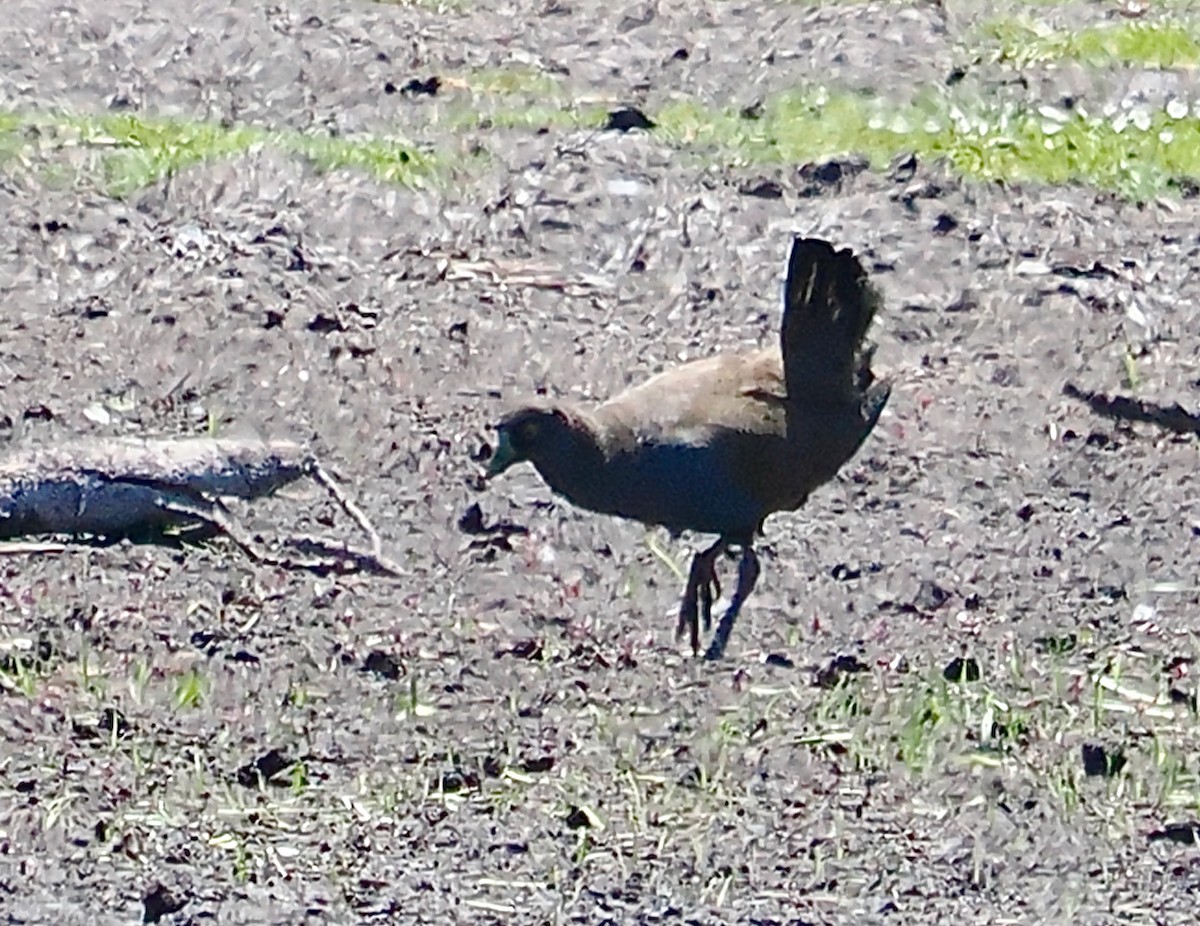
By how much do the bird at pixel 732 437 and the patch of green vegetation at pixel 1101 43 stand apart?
4615mm

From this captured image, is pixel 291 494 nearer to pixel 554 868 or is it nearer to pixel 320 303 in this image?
pixel 320 303

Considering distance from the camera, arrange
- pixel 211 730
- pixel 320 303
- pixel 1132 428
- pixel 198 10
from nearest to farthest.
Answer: pixel 211 730
pixel 1132 428
pixel 320 303
pixel 198 10

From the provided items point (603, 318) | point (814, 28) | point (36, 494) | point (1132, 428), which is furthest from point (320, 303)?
point (814, 28)

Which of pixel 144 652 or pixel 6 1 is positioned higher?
pixel 6 1

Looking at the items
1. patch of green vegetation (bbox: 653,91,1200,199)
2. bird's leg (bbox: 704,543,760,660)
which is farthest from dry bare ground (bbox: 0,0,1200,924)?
patch of green vegetation (bbox: 653,91,1200,199)

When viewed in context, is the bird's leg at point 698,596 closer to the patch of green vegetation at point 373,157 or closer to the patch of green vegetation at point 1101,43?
the patch of green vegetation at point 373,157

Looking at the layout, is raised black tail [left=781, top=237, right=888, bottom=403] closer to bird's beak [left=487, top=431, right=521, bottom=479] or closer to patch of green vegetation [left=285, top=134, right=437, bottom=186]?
bird's beak [left=487, top=431, right=521, bottom=479]

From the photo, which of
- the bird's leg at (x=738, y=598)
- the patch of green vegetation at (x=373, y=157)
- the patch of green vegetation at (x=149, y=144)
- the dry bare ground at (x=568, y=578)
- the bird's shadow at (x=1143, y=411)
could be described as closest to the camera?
the dry bare ground at (x=568, y=578)

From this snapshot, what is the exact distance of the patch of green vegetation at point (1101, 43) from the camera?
37.4 ft

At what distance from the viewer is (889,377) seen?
24.5 ft

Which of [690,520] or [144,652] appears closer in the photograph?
[144,652]

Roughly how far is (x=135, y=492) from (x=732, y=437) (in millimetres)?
1452

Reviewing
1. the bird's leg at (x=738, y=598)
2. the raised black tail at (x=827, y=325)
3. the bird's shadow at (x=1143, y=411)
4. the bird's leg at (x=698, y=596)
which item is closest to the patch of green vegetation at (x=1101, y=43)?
the bird's shadow at (x=1143, y=411)

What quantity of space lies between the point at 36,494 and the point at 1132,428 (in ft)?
10.1
